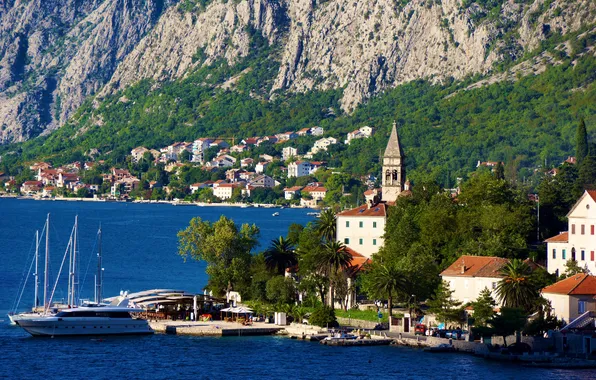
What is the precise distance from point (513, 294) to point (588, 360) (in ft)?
25.6

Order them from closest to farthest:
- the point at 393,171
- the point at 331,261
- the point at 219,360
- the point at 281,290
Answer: the point at 219,360
the point at 331,261
the point at 281,290
the point at 393,171

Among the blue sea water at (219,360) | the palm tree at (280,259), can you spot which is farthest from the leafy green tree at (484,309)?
the palm tree at (280,259)

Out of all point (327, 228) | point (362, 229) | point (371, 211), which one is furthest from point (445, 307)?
point (371, 211)

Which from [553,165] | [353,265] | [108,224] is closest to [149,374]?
[353,265]

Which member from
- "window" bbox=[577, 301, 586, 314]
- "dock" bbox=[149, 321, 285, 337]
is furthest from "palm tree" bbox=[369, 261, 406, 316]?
"window" bbox=[577, 301, 586, 314]

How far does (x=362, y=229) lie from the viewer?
90438 mm

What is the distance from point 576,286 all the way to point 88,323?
26.0 m

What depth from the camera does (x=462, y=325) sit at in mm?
71812

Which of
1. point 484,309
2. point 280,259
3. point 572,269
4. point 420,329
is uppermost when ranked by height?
point 280,259

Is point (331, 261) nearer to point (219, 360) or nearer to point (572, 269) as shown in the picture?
point (572, 269)

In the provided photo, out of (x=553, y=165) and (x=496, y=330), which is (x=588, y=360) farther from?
(x=553, y=165)

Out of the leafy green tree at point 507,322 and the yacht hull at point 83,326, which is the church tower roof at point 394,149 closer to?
the yacht hull at point 83,326

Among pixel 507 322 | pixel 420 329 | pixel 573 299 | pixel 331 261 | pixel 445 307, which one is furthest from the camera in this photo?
pixel 331 261

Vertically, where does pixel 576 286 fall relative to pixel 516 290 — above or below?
above
